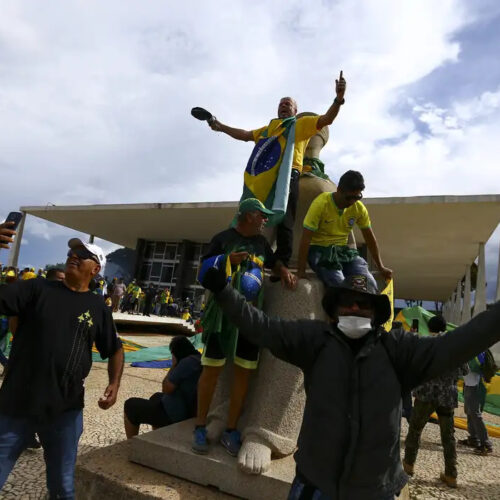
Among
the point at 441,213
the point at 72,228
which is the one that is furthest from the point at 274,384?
the point at 72,228

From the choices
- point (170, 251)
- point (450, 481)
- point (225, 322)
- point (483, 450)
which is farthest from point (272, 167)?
point (170, 251)

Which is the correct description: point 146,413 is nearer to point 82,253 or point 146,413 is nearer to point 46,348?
point 46,348

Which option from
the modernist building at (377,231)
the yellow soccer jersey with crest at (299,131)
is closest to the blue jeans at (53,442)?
the yellow soccer jersey with crest at (299,131)

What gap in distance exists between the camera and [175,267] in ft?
86.0

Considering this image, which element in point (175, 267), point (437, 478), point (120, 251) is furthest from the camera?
point (120, 251)

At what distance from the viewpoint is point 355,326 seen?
155 cm

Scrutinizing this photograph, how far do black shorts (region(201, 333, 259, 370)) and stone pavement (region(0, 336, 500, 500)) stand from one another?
2.49 ft

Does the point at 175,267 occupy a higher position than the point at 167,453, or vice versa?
the point at 175,267

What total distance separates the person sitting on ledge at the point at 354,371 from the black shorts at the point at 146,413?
184 centimetres

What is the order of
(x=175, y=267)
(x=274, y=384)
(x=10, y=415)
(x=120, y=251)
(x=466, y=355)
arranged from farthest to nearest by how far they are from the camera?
(x=120, y=251) → (x=175, y=267) → (x=274, y=384) → (x=10, y=415) → (x=466, y=355)

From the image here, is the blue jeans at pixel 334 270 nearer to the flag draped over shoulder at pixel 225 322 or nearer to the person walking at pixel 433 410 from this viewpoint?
the flag draped over shoulder at pixel 225 322

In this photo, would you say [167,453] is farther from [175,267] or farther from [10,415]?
[175,267]

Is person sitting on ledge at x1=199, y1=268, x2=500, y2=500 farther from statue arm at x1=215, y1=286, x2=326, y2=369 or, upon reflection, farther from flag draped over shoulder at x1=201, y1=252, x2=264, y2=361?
flag draped over shoulder at x1=201, y1=252, x2=264, y2=361

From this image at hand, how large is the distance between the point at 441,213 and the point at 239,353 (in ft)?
47.6
